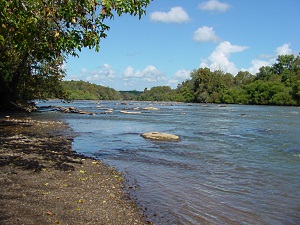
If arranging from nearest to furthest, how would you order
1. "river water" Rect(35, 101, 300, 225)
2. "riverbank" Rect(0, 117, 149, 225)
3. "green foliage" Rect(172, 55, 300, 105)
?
"riverbank" Rect(0, 117, 149, 225) → "river water" Rect(35, 101, 300, 225) → "green foliage" Rect(172, 55, 300, 105)

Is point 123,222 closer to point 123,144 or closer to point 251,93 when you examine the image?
point 123,144

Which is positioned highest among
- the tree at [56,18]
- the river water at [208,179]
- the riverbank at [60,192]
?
the tree at [56,18]

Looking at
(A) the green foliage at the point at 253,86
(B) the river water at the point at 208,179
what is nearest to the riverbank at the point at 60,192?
(B) the river water at the point at 208,179

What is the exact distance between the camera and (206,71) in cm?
15438

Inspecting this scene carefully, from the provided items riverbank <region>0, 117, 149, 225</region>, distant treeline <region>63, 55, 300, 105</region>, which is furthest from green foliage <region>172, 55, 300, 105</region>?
riverbank <region>0, 117, 149, 225</region>

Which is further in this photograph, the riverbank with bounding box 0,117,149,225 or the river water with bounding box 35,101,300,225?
the river water with bounding box 35,101,300,225

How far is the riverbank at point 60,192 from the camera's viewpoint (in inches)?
232

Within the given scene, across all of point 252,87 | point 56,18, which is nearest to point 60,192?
point 56,18

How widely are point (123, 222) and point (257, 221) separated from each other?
10.0 ft

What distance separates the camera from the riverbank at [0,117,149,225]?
5.88m

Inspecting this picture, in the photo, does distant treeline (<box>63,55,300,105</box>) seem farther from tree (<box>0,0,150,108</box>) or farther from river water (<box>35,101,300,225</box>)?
tree (<box>0,0,150,108</box>)

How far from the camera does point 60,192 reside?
725 cm

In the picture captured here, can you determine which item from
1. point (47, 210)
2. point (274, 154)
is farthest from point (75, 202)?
point (274, 154)

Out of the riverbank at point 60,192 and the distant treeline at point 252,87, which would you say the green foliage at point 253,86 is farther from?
the riverbank at point 60,192
